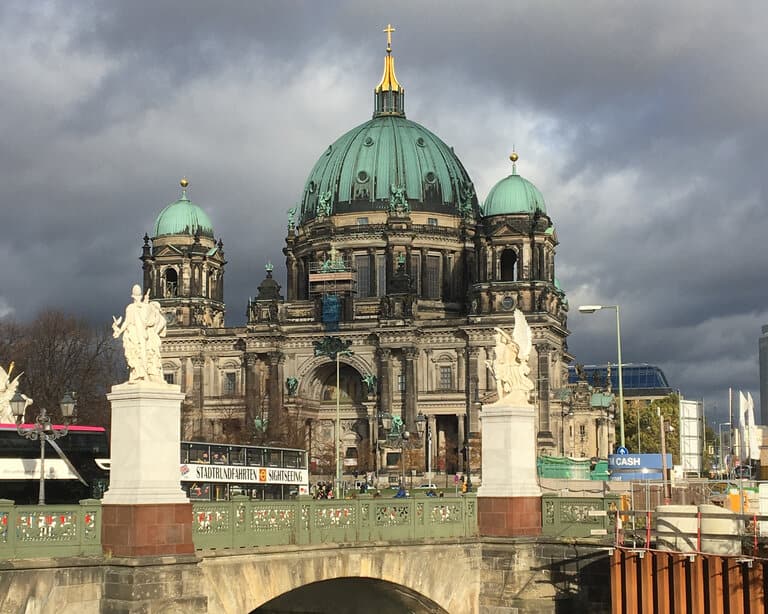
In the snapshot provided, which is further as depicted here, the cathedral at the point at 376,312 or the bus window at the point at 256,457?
the cathedral at the point at 376,312

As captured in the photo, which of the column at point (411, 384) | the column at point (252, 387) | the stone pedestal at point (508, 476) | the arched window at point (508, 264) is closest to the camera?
the stone pedestal at point (508, 476)

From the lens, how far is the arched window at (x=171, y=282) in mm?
137750

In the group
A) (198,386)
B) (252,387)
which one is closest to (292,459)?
(252,387)

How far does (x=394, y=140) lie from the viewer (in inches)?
5463

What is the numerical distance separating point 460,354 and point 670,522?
88.9m

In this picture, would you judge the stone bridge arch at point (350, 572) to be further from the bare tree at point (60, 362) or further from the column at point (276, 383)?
the column at point (276, 383)

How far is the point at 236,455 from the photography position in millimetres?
56656

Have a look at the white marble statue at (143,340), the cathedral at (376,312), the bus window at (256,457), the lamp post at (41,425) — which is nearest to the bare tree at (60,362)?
the cathedral at (376,312)

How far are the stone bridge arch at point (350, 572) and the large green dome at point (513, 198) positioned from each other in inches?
3560

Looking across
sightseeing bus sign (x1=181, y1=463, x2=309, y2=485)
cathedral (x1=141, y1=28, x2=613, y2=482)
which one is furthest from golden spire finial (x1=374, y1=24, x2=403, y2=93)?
sightseeing bus sign (x1=181, y1=463, x2=309, y2=485)

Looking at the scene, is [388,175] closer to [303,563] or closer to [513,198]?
[513,198]

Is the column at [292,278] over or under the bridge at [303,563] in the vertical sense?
over

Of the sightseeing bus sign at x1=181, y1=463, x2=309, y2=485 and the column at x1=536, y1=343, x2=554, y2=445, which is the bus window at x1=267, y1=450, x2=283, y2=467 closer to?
the sightseeing bus sign at x1=181, y1=463, x2=309, y2=485

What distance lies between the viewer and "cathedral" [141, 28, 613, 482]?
404ft
